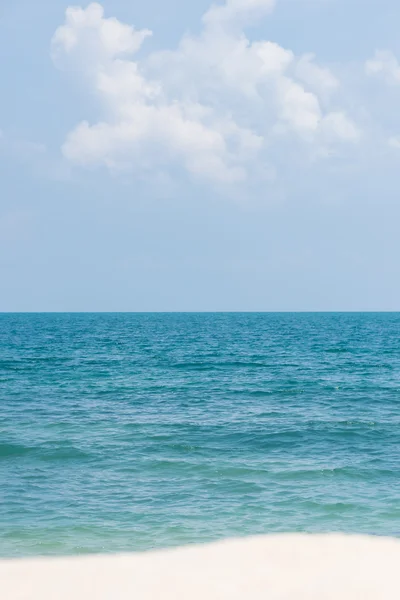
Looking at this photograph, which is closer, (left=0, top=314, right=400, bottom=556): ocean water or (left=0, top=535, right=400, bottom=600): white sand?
(left=0, top=535, right=400, bottom=600): white sand

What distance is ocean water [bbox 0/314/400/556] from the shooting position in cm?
1341

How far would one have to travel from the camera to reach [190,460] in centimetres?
1864

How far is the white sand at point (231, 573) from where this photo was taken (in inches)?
359

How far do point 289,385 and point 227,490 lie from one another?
20.0 meters

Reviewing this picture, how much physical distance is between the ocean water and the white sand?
187cm

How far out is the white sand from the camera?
9.12m

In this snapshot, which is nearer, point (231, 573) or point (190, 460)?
point (231, 573)

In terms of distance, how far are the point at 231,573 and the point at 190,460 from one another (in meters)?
8.81

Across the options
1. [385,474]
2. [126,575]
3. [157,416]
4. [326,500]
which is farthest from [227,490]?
[157,416]

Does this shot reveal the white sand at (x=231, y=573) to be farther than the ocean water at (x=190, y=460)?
No

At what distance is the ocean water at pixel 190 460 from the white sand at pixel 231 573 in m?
1.87

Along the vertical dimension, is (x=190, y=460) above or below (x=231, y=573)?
below

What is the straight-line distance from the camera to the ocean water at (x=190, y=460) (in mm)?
13414

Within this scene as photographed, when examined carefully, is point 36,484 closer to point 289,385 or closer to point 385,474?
point 385,474
